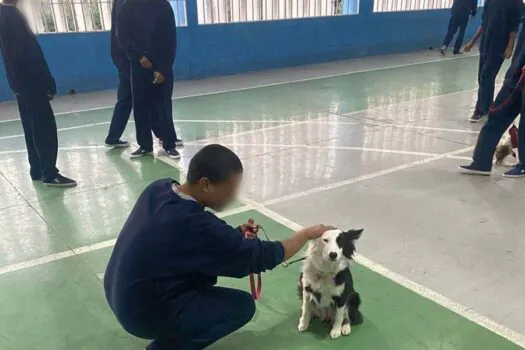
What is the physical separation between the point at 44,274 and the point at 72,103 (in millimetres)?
5896

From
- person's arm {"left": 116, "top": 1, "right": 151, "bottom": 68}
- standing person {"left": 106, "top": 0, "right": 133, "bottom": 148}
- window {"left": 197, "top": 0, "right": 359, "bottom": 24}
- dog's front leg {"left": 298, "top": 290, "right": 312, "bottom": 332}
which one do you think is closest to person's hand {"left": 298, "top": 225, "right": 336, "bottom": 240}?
dog's front leg {"left": 298, "top": 290, "right": 312, "bottom": 332}

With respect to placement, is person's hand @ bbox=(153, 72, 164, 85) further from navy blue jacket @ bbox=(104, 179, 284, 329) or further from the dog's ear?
the dog's ear

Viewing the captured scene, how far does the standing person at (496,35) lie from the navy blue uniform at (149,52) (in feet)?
14.1

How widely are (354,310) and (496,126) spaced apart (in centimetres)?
308

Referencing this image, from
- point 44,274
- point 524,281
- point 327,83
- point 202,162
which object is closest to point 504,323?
point 524,281

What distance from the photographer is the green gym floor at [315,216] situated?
9.76 feet

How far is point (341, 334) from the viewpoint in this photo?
2.90 meters

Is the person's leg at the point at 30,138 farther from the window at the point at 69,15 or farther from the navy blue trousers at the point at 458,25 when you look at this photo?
the navy blue trousers at the point at 458,25

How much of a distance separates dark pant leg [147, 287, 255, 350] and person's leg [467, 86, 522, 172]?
3513mm

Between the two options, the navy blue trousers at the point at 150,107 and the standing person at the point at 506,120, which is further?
the navy blue trousers at the point at 150,107

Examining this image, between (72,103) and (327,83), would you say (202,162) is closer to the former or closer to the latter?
(72,103)

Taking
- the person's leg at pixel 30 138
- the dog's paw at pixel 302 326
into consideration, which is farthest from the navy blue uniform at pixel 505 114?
the person's leg at pixel 30 138

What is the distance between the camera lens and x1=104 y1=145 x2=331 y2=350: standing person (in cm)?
223

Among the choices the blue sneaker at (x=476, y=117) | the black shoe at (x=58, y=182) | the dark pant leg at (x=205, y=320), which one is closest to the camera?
the dark pant leg at (x=205, y=320)
